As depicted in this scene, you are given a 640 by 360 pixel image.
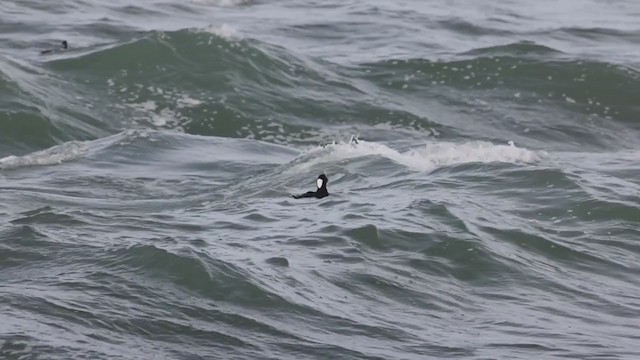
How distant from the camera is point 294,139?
1925cm

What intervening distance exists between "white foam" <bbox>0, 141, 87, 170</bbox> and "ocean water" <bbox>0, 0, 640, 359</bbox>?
0.06 metres

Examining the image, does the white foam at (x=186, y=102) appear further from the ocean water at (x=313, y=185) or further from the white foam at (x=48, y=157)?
the white foam at (x=48, y=157)

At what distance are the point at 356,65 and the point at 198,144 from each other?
670 cm

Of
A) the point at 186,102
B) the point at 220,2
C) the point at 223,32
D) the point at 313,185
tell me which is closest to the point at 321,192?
the point at 313,185

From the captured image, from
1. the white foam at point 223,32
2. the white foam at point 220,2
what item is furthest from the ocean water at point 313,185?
the white foam at point 220,2

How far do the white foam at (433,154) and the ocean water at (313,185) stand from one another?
0.17 ft

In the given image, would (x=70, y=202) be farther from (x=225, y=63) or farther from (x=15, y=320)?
(x=225, y=63)

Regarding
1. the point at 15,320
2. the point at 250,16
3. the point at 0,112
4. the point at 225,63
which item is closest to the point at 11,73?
the point at 0,112

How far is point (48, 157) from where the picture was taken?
52.0ft

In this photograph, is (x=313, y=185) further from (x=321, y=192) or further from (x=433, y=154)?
(x=433, y=154)

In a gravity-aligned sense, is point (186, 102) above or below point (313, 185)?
below

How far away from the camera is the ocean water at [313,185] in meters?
9.74

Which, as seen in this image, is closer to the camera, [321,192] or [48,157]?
[321,192]

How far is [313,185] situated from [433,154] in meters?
1.98
